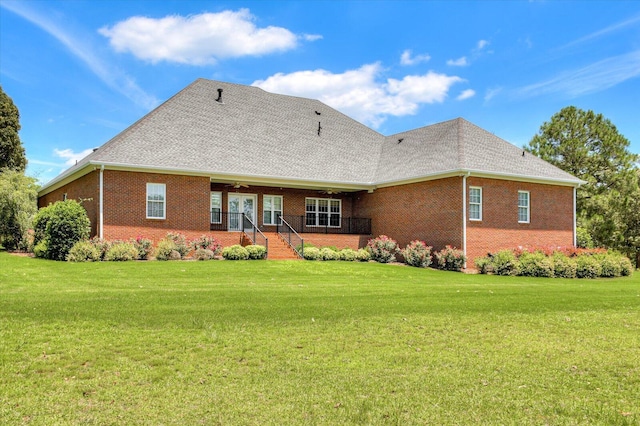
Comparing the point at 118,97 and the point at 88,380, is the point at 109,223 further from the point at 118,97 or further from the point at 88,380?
the point at 88,380

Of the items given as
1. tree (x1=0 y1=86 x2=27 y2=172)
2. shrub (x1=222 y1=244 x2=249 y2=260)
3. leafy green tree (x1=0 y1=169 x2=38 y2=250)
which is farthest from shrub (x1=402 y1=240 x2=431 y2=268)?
tree (x1=0 y1=86 x2=27 y2=172)

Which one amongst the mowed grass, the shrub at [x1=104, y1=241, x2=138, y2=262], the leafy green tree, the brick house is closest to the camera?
the mowed grass

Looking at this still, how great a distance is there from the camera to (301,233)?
2767 cm

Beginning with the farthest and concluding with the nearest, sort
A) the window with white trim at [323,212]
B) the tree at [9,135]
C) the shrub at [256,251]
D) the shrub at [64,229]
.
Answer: the tree at [9,135] → the window with white trim at [323,212] → the shrub at [256,251] → the shrub at [64,229]

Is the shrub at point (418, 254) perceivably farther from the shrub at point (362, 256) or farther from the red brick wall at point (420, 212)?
the shrub at point (362, 256)

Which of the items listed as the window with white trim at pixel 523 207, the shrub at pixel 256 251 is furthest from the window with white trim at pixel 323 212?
the window with white trim at pixel 523 207

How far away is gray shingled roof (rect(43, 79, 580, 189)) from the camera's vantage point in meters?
24.3

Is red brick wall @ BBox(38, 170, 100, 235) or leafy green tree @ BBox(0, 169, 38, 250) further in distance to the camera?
leafy green tree @ BBox(0, 169, 38, 250)

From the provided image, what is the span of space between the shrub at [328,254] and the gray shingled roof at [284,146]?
3933 millimetres

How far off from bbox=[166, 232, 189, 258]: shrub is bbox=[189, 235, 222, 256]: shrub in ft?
1.43

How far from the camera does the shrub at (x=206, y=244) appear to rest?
76.1 ft

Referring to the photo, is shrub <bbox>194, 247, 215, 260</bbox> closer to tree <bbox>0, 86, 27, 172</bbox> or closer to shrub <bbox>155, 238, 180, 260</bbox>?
shrub <bbox>155, 238, 180, 260</bbox>

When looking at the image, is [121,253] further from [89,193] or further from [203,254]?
[89,193]

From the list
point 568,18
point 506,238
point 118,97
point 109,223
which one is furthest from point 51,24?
point 506,238
